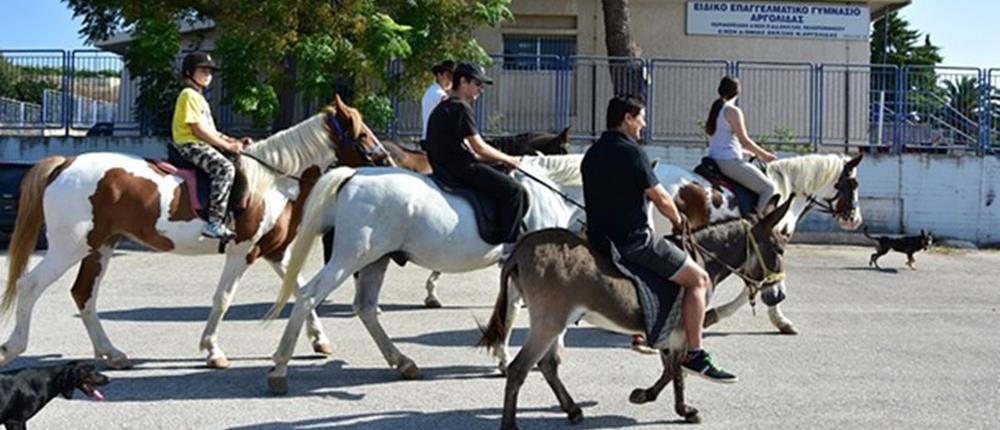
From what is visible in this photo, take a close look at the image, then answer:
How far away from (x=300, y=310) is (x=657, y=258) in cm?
267

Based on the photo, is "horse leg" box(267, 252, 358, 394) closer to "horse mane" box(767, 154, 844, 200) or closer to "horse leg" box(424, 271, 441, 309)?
"horse leg" box(424, 271, 441, 309)

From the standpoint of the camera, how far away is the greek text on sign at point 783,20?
25109 millimetres

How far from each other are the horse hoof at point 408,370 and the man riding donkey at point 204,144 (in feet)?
5.77

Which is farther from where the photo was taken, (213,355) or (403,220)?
(213,355)

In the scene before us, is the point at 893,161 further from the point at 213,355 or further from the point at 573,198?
the point at 213,355

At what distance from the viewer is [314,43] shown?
58.9 ft

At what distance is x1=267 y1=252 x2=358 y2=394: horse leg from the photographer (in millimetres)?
7340

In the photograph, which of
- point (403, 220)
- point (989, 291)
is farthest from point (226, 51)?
point (989, 291)

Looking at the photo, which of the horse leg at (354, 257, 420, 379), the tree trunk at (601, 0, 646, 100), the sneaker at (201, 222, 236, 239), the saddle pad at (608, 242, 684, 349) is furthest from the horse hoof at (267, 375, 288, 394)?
the tree trunk at (601, 0, 646, 100)

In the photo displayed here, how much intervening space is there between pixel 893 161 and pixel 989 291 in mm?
7036

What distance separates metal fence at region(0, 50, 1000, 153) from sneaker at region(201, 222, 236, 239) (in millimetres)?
A: 12437

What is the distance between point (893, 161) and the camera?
20859mm

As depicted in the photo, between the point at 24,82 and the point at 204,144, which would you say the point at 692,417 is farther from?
the point at 24,82

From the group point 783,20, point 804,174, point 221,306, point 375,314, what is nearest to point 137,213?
point 221,306
